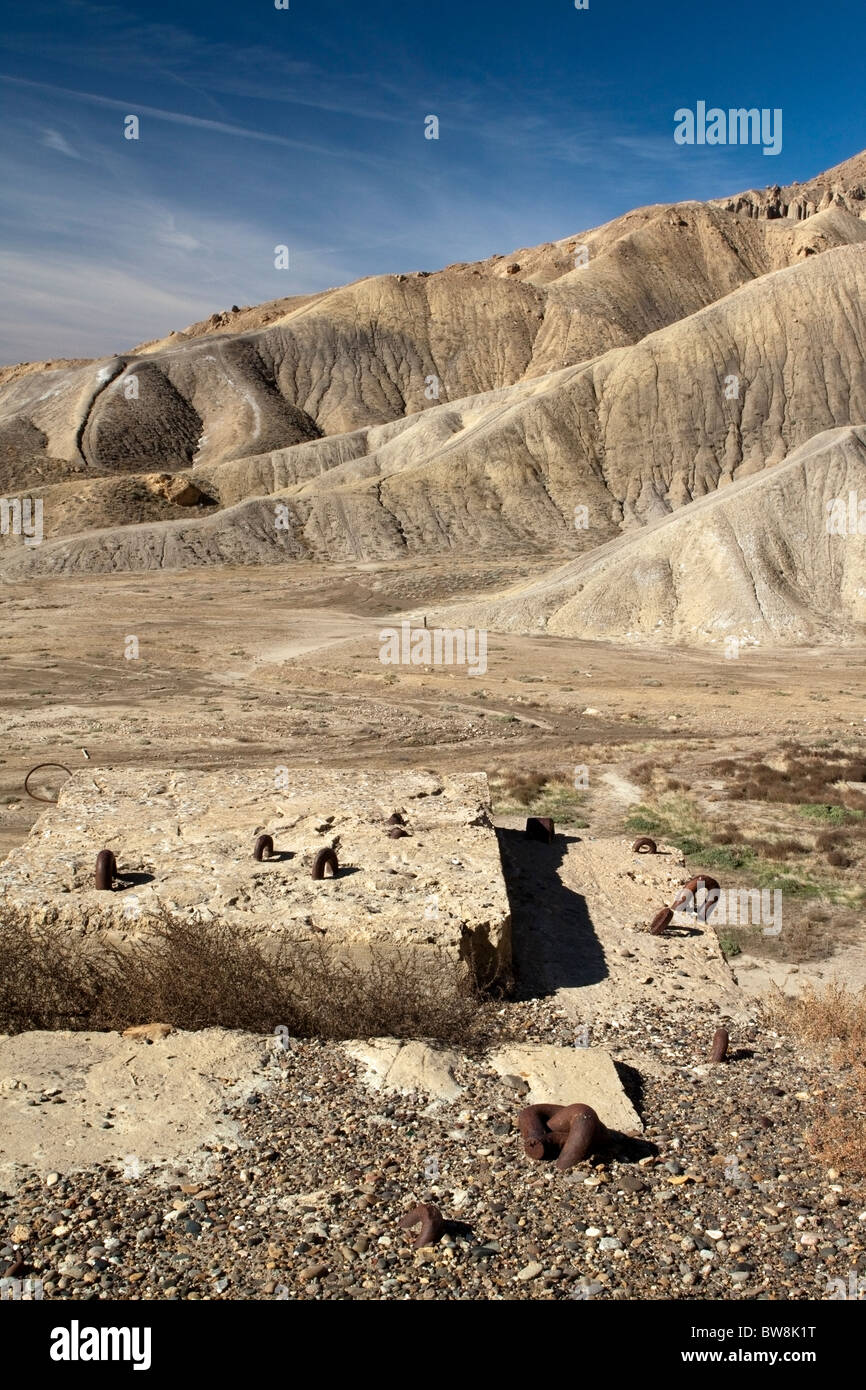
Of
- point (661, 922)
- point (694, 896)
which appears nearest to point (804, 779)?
point (694, 896)

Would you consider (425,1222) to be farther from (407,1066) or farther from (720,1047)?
(720,1047)

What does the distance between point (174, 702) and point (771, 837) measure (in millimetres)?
15661

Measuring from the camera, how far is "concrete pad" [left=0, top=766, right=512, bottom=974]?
7.45m

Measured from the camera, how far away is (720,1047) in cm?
676

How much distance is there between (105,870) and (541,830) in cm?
518

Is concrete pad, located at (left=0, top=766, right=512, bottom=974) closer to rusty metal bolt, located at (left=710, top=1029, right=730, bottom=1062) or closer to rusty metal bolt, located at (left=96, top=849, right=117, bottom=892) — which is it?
rusty metal bolt, located at (left=96, top=849, right=117, bottom=892)

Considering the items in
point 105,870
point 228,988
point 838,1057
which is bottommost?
point 838,1057

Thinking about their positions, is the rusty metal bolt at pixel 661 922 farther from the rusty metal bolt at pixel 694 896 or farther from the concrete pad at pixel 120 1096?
the concrete pad at pixel 120 1096

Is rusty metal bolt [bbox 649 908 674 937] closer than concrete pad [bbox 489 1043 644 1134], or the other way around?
concrete pad [bbox 489 1043 644 1134]

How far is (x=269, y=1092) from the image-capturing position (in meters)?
6.00

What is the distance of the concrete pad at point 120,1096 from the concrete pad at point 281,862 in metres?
1.09

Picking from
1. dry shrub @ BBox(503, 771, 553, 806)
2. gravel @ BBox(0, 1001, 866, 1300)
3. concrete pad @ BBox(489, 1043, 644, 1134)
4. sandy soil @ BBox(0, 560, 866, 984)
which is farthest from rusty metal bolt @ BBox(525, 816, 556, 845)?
gravel @ BBox(0, 1001, 866, 1300)

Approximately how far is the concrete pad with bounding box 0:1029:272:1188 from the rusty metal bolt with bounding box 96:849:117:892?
1483mm

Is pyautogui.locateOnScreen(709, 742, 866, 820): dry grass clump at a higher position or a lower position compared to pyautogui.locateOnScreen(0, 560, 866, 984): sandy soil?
lower
